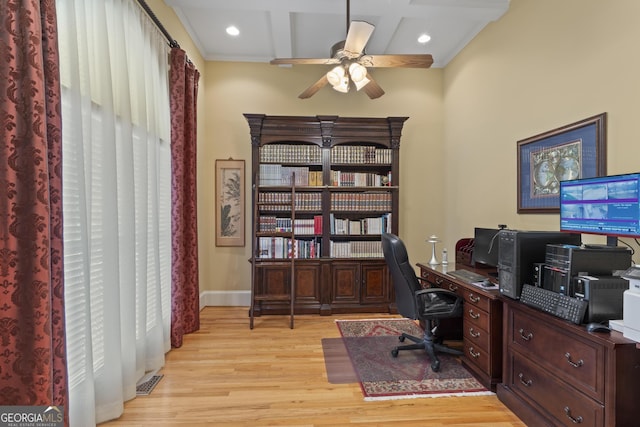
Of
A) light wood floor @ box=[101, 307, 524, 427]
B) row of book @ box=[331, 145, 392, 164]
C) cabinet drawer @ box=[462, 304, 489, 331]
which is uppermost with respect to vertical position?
row of book @ box=[331, 145, 392, 164]

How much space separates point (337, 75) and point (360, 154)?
1.69 m

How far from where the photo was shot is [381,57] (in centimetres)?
270

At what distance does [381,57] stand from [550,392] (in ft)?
8.70

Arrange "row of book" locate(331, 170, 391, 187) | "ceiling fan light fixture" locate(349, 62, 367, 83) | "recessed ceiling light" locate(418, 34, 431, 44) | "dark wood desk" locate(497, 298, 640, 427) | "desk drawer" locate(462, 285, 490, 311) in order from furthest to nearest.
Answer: "row of book" locate(331, 170, 391, 187), "recessed ceiling light" locate(418, 34, 431, 44), "ceiling fan light fixture" locate(349, 62, 367, 83), "desk drawer" locate(462, 285, 490, 311), "dark wood desk" locate(497, 298, 640, 427)

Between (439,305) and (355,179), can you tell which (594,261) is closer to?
(439,305)

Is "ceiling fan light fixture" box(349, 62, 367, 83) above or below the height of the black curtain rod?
below

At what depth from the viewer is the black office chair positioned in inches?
104

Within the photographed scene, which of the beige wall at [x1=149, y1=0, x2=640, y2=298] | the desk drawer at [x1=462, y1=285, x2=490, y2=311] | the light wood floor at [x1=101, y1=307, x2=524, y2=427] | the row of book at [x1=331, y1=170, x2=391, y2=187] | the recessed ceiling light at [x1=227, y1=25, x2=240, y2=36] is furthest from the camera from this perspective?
the row of book at [x1=331, y1=170, x2=391, y2=187]

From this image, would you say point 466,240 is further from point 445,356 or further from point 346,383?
point 346,383

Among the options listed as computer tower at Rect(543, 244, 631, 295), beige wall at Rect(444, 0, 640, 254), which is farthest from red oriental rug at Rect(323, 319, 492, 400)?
beige wall at Rect(444, 0, 640, 254)

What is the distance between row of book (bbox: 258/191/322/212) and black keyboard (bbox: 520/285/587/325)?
2663 mm

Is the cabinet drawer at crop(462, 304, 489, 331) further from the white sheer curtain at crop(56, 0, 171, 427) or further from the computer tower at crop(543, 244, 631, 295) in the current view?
the white sheer curtain at crop(56, 0, 171, 427)

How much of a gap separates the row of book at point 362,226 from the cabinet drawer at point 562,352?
2.24 m

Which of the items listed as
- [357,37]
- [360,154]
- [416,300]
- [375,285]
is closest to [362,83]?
[357,37]
